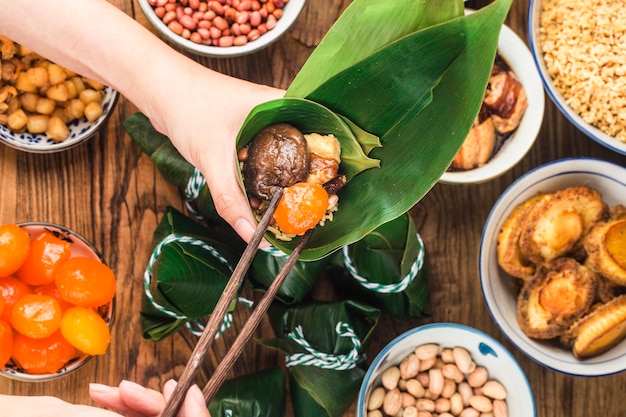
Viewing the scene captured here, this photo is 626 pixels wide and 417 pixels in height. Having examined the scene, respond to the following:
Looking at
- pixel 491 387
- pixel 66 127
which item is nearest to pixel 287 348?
pixel 491 387

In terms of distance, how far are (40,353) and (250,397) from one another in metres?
0.41

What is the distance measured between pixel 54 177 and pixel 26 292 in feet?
0.81

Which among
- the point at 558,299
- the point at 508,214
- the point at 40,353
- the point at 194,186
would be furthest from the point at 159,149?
the point at 558,299

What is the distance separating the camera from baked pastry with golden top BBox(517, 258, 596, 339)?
1361 millimetres

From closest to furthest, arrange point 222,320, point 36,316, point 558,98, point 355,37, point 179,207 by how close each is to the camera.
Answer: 1. point 222,320
2. point 355,37
3. point 36,316
4. point 558,98
5. point 179,207

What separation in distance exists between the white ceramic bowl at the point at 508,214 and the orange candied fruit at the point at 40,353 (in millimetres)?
812

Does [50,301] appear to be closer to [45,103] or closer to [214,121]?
[45,103]

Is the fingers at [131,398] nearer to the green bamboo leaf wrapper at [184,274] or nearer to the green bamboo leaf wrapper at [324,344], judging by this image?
the green bamboo leaf wrapper at [184,274]

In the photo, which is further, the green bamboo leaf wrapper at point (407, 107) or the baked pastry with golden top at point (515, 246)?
the baked pastry with golden top at point (515, 246)

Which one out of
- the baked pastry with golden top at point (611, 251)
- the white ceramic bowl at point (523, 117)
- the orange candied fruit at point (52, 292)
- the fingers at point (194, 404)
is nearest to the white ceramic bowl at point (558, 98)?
the white ceramic bowl at point (523, 117)

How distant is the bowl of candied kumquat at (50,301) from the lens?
1.31m

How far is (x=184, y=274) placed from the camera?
133 cm

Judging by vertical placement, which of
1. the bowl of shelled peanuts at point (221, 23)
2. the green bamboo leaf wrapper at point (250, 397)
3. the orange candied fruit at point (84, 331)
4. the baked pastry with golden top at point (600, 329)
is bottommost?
the green bamboo leaf wrapper at point (250, 397)

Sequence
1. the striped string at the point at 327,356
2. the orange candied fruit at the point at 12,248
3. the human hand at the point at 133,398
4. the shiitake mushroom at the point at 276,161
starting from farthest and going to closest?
the striped string at the point at 327,356 < the orange candied fruit at the point at 12,248 < the human hand at the point at 133,398 < the shiitake mushroom at the point at 276,161
